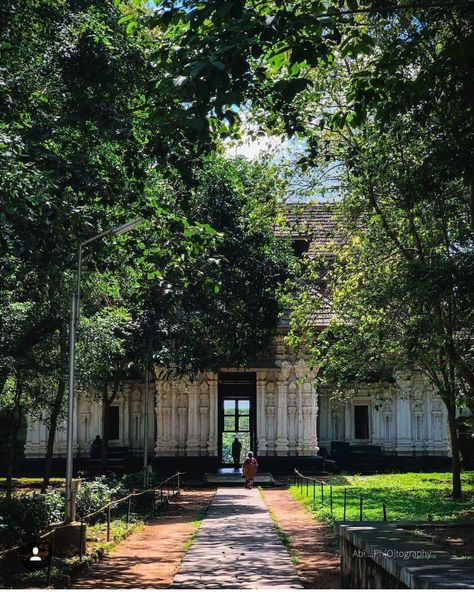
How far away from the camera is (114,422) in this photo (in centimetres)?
3919

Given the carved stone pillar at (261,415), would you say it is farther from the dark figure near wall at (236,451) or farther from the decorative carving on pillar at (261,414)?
the dark figure near wall at (236,451)

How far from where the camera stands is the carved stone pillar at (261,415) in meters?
35.8

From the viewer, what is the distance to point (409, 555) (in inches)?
315

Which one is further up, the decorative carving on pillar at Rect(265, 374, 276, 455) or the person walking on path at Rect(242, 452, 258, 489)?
the decorative carving on pillar at Rect(265, 374, 276, 455)

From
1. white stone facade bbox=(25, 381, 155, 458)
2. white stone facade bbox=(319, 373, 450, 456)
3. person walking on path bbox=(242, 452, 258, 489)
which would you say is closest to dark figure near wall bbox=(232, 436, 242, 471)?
white stone facade bbox=(25, 381, 155, 458)

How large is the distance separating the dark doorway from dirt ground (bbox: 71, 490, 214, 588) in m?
15.6

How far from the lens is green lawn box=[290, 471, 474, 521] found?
20.4 m

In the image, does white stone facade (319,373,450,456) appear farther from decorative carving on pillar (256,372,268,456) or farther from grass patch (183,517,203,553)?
grass patch (183,517,203,553)

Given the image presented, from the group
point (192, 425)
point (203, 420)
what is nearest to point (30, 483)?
point (192, 425)

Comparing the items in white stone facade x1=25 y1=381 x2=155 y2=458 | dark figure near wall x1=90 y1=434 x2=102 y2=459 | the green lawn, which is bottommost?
the green lawn

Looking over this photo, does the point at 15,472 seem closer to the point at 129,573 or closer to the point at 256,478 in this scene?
the point at 256,478

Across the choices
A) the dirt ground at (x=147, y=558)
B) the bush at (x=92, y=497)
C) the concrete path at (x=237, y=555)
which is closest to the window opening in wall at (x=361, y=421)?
the concrete path at (x=237, y=555)

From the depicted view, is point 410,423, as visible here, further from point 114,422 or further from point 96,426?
point 96,426

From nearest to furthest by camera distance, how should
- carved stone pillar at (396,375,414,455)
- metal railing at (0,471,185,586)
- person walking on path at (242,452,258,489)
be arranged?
metal railing at (0,471,185,586)
person walking on path at (242,452,258,489)
carved stone pillar at (396,375,414,455)
